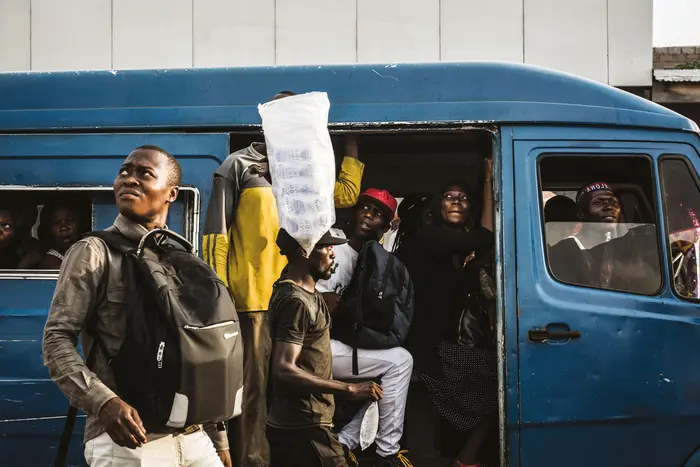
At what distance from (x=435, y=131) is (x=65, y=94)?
2.13m

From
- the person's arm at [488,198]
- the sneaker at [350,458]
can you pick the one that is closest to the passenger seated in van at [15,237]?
the sneaker at [350,458]

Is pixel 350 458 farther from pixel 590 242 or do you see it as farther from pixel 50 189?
pixel 50 189

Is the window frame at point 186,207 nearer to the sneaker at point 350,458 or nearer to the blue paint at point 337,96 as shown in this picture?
the blue paint at point 337,96

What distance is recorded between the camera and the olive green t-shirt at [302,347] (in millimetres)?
3691

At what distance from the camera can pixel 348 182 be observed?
192 inches

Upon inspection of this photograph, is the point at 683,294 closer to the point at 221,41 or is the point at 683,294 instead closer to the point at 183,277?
the point at 183,277

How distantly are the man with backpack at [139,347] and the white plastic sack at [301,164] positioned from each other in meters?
1.35

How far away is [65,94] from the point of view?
14.7 feet

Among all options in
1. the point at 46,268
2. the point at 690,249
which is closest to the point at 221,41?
the point at 46,268

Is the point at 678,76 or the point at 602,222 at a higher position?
the point at 678,76

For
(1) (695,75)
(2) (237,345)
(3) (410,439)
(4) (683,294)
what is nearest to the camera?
(2) (237,345)

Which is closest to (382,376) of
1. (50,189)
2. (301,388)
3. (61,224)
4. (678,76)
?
(301,388)

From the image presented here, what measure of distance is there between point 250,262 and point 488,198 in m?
1.52

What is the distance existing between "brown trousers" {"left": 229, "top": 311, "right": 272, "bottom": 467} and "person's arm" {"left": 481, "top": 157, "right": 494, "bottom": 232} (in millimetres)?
1448
